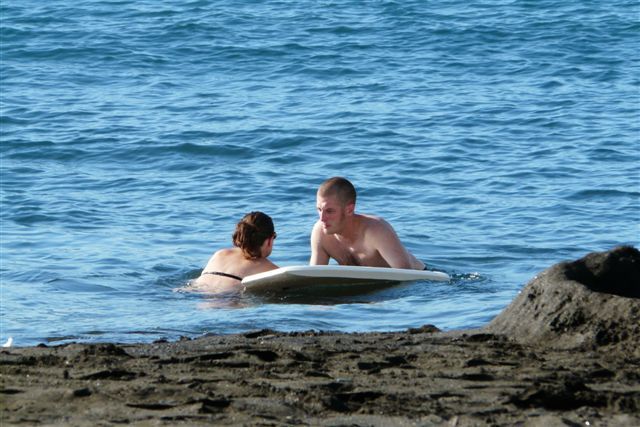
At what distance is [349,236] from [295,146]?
6457 millimetres

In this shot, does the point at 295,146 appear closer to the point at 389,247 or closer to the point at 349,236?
the point at 349,236

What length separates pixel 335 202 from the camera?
9.93 meters

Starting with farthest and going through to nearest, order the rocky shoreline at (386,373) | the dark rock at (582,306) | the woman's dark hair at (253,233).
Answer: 1. the woman's dark hair at (253,233)
2. the dark rock at (582,306)
3. the rocky shoreline at (386,373)

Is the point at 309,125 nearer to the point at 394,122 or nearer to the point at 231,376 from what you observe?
the point at 394,122

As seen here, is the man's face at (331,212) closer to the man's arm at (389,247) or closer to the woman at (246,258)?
the man's arm at (389,247)

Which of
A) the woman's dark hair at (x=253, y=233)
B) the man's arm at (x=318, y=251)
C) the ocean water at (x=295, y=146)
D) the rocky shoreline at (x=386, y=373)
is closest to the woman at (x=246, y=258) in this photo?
the woman's dark hair at (x=253, y=233)

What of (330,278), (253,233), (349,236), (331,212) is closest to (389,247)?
(349,236)

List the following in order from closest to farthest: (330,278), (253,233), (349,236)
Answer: (330,278)
(253,233)
(349,236)

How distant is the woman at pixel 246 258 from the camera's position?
9573 millimetres

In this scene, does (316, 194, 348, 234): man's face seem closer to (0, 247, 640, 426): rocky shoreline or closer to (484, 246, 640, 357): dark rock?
(0, 247, 640, 426): rocky shoreline

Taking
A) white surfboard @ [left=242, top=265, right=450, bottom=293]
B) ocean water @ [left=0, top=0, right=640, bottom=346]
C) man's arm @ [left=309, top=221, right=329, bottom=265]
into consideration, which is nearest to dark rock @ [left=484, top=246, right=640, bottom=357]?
ocean water @ [left=0, top=0, right=640, bottom=346]

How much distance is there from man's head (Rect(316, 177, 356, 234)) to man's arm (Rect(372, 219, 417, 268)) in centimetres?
28

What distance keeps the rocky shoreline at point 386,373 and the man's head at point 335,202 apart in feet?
9.52

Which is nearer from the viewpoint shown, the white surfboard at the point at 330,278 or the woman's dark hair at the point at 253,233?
the white surfboard at the point at 330,278
